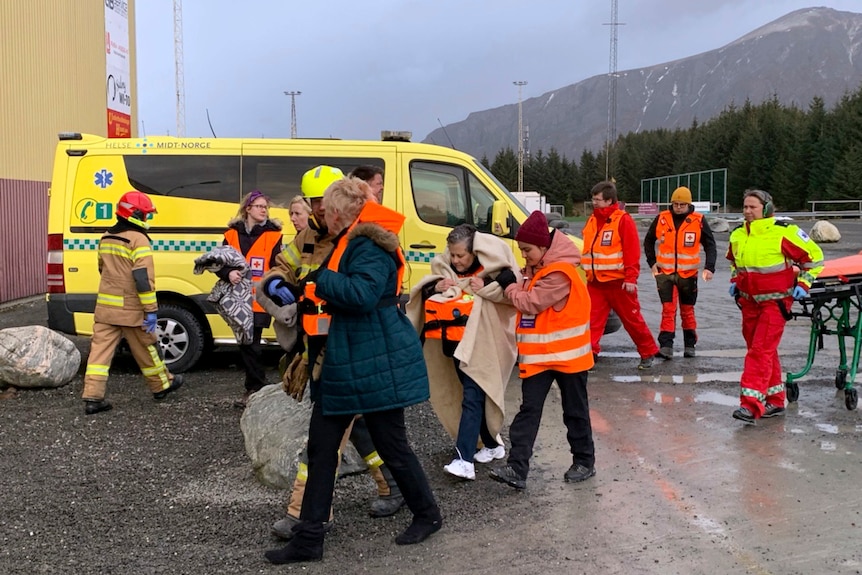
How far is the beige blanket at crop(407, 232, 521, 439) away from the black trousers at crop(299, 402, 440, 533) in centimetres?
115

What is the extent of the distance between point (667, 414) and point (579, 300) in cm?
220

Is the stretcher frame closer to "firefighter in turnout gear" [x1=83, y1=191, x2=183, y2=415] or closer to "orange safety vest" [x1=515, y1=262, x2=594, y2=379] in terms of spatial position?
"orange safety vest" [x1=515, y1=262, x2=594, y2=379]

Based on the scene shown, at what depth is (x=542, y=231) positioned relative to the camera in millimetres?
5141

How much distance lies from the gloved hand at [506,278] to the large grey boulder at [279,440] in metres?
1.46

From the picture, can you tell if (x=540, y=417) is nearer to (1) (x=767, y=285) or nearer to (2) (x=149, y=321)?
(1) (x=767, y=285)

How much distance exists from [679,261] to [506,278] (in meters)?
4.61

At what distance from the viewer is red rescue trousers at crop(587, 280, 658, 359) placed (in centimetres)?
849

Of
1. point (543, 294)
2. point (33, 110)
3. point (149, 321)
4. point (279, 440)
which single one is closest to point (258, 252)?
point (149, 321)

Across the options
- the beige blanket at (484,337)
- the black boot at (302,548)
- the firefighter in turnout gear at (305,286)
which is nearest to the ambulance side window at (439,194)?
the beige blanket at (484,337)

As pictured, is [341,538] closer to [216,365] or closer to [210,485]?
[210,485]

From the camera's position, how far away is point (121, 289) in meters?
6.89

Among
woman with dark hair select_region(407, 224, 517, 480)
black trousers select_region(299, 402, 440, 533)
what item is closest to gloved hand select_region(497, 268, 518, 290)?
woman with dark hair select_region(407, 224, 517, 480)

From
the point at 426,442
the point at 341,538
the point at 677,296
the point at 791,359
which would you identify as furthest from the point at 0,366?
the point at 791,359

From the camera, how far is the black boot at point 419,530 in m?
4.28
